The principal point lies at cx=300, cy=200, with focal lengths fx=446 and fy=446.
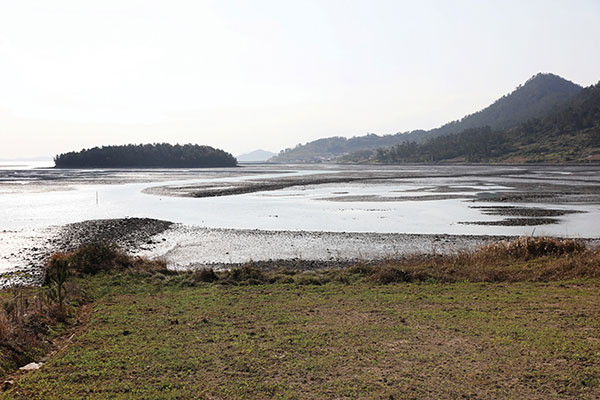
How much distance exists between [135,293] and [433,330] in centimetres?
918

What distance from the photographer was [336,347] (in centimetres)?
888

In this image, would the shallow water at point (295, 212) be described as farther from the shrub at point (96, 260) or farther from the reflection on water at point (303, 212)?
the shrub at point (96, 260)

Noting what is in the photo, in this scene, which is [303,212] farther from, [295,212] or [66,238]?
[66,238]

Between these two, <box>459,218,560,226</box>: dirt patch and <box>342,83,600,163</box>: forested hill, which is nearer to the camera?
<box>459,218,560,226</box>: dirt patch

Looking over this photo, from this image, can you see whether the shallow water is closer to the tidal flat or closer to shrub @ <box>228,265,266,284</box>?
the tidal flat

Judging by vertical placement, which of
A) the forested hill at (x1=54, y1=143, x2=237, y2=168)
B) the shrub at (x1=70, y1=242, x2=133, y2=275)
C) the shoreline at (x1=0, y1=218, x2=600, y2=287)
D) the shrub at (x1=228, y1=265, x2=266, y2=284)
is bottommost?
the shoreline at (x1=0, y1=218, x2=600, y2=287)

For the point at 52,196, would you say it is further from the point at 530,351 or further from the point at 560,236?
the point at 530,351

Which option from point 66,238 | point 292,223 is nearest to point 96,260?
point 66,238

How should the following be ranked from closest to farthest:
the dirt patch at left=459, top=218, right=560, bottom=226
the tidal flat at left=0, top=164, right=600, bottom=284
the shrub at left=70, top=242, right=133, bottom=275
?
the shrub at left=70, top=242, right=133, bottom=275
the tidal flat at left=0, top=164, right=600, bottom=284
the dirt patch at left=459, top=218, right=560, bottom=226

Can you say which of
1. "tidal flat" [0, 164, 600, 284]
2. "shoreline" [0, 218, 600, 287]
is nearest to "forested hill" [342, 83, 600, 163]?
"tidal flat" [0, 164, 600, 284]

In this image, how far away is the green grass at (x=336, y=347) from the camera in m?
7.12

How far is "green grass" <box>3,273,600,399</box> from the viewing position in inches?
280

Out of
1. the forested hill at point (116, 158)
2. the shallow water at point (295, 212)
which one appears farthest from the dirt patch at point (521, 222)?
the forested hill at point (116, 158)

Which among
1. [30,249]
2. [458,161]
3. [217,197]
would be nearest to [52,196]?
[217,197]
